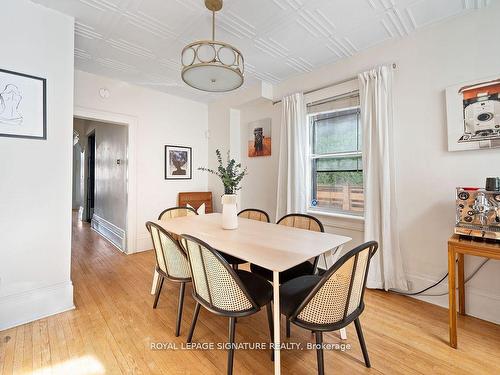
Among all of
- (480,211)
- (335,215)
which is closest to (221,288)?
(480,211)

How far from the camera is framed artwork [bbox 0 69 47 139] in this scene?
185 cm

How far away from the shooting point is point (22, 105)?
191cm

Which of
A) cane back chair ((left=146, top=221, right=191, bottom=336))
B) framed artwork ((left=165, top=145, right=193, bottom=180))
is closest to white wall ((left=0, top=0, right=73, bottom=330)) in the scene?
cane back chair ((left=146, top=221, right=191, bottom=336))

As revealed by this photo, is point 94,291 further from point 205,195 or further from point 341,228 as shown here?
point 341,228

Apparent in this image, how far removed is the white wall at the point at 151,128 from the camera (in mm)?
3346

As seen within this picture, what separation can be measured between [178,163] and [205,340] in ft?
10.3

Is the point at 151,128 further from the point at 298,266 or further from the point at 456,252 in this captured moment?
the point at 456,252

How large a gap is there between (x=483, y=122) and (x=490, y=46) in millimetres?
630

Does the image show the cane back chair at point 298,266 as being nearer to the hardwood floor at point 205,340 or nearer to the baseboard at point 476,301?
the hardwood floor at point 205,340

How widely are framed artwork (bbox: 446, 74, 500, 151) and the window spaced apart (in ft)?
2.92

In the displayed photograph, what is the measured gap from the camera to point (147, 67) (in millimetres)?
3109

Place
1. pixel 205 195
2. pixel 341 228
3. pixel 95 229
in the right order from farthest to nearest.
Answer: pixel 95 229, pixel 205 195, pixel 341 228

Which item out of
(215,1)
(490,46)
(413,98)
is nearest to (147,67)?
(215,1)

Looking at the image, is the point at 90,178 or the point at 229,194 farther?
the point at 90,178
